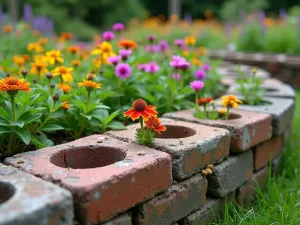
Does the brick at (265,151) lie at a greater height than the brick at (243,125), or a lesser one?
lesser

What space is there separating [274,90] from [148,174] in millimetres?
2038

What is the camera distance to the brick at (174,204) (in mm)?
1538

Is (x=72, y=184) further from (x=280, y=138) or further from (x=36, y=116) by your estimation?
(x=280, y=138)

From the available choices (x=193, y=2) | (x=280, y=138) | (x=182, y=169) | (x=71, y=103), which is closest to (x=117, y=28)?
(x=71, y=103)

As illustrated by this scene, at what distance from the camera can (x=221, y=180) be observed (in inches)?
77.0

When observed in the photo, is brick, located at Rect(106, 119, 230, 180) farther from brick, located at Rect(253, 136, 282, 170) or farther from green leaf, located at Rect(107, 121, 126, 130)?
brick, located at Rect(253, 136, 282, 170)

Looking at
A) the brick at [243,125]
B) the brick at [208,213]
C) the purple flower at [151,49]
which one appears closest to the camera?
the brick at [208,213]

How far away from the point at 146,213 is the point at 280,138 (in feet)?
4.66

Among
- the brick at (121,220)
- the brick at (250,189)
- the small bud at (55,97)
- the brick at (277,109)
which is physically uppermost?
the small bud at (55,97)

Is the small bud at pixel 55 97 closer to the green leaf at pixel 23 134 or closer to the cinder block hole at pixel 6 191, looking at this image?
the green leaf at pixel 23 134

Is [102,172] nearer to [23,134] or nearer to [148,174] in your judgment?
[148,174]

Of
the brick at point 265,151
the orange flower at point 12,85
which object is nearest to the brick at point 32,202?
the orange flower at point 12,85

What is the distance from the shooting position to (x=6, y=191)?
1.29 meters

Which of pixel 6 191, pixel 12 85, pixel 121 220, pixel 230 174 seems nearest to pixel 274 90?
pixel 230 174
